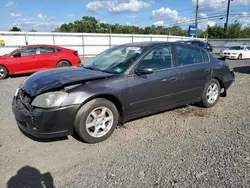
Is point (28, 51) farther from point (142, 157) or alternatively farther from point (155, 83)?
point (142, 157)

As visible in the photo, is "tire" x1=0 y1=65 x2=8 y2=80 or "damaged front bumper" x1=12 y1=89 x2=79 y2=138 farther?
"tire" x1=0 y1=65 x2=8 y2=80

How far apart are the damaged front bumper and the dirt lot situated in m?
0.30

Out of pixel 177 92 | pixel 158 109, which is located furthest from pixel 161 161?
pixel 177 92

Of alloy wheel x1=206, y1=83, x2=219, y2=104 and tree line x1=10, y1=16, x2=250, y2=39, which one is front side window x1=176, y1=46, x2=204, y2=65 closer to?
alloy wheel x1=206, y1=83, x2=219, y2=104

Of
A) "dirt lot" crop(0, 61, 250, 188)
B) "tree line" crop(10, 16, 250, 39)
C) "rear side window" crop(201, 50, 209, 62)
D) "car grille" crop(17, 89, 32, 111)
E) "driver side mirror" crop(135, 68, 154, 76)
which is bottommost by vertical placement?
"dirt lot" crop(0, 61, 250, 188)

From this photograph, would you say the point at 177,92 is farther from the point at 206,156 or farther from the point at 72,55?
the point at 72,55

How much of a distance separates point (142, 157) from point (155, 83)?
4.65 ft

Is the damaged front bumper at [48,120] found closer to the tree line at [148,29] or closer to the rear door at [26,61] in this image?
the rear door at [26,61]

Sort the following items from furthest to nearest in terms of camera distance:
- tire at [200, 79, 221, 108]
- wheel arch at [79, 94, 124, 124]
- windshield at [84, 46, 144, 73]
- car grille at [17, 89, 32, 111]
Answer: tire at [200, 79, 221, 108] < windshield at [84, 46, 144, 73] < wheel arch at [79, 94, 124, 124] < car grille at [17, 89, 32, 111]

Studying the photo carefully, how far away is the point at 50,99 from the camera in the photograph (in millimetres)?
2918

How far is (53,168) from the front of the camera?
8.82 ft

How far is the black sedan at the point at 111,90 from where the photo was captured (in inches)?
117

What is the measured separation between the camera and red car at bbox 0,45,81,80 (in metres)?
9.07

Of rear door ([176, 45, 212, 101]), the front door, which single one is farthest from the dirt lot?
rear door ([176, 45, 212, 101])
